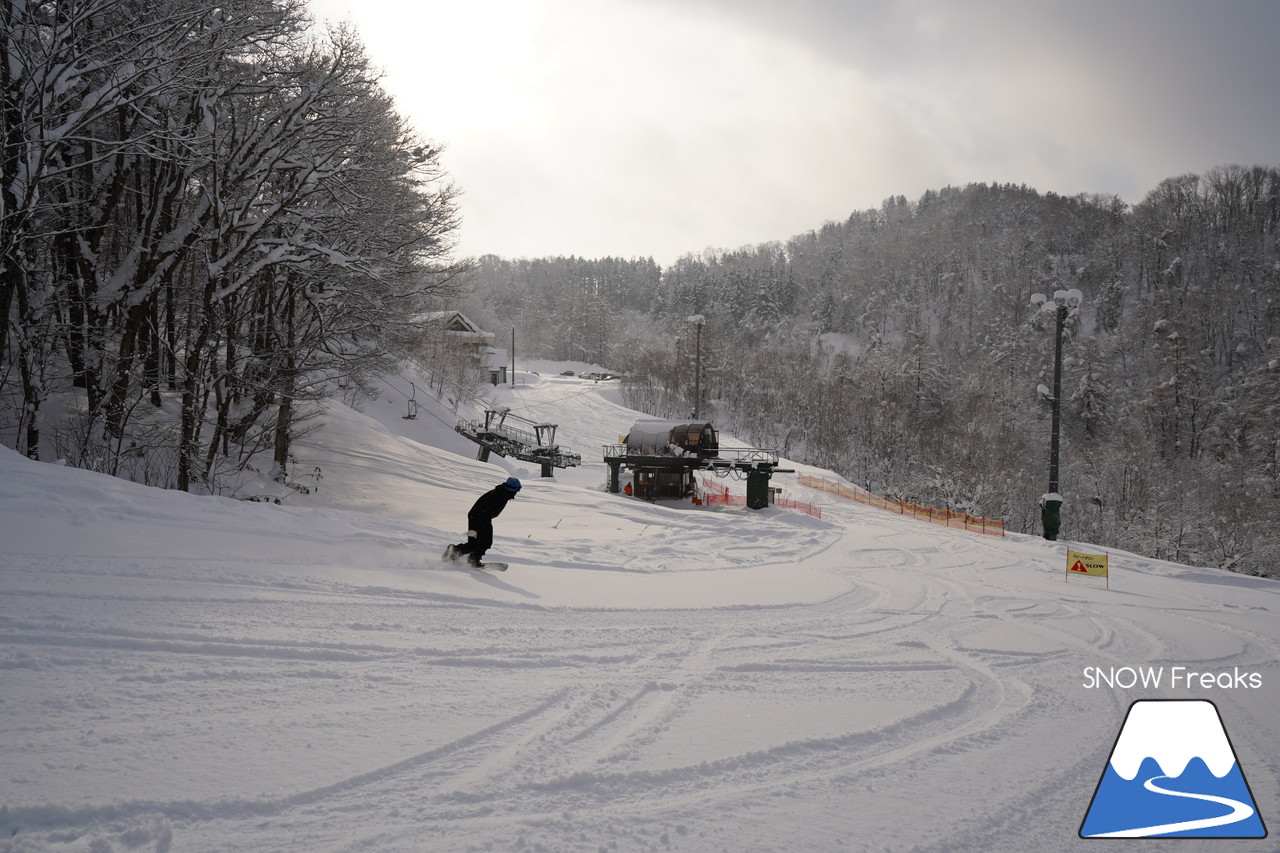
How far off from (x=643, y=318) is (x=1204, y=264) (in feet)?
325

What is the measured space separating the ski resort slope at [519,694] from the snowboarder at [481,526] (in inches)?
20.0

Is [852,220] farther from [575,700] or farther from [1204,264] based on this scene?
[575,700]

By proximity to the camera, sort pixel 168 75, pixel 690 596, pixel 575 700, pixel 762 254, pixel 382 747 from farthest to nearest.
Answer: pixel 762 254, pixel 168 75, pixel 690 596, pixel 575 700, pixel 382 747

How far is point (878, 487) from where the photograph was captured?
54.5 metres

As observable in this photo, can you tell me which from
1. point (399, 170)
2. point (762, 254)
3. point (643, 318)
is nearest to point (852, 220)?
point (762, 254)

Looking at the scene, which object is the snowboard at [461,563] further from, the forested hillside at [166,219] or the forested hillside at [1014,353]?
the forested hillside at [1014,353]

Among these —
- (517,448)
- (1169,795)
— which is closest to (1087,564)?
(1169,795)

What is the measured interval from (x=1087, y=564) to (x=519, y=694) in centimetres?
1221

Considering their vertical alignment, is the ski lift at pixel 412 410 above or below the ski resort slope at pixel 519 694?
above

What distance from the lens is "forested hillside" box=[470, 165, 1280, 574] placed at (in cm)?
4766

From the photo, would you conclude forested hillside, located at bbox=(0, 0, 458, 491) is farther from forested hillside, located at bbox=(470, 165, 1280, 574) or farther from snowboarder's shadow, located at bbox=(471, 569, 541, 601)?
forested hillside, located at bbox=(470, 165, 1280, 574)

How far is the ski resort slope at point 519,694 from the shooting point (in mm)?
3244

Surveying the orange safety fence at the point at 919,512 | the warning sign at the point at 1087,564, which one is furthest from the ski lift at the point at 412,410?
the warning sign at the point at 1087,564

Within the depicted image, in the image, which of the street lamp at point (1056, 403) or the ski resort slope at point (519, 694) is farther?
the street lamp at point (1056, 403)
